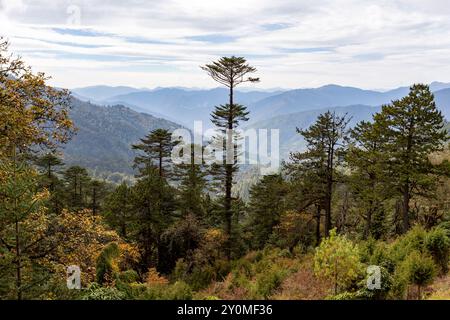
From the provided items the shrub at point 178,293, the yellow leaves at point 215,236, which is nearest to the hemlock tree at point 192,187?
the yellow leaves at point 215,236

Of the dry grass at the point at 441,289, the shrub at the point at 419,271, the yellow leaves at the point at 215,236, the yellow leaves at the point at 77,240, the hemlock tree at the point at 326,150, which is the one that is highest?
the hemlock tree at the point at 326,150

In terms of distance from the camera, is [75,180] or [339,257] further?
[75,180]

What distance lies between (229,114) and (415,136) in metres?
13.0

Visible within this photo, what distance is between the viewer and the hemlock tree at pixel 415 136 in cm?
2467

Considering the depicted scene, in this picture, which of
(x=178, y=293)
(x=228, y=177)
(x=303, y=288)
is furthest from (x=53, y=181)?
(x=303, y=288)

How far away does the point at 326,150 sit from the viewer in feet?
92.7

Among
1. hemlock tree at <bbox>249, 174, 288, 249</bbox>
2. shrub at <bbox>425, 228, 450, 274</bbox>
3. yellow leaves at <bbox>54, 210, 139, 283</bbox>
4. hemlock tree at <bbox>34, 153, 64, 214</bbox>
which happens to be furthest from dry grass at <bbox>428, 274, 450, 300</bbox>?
hemlock tree at <bbox>34, 153, 64, 214</bbox>

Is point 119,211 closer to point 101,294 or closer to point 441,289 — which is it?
point 101,294

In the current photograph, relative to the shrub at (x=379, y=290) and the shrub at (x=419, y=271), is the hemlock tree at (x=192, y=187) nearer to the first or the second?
the shrub at (x=379, y=290)

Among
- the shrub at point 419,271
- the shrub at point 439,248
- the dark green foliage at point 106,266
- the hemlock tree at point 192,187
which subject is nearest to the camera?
the shrub at point 419,271

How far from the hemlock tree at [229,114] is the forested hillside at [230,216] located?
11 centimetres

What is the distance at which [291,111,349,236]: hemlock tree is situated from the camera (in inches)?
1096

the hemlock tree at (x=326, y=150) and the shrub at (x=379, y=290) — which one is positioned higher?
the hemlock tree at (x=326, y=150)

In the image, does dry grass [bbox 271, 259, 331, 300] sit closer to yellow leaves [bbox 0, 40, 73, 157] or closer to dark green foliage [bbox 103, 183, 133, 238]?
yellow leaves [bbox 0, 40, 73, 157]
